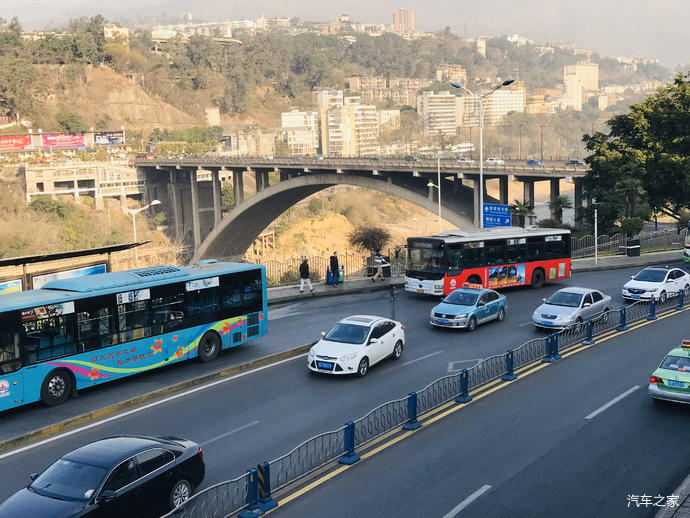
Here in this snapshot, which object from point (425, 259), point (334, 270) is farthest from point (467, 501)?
point (334, 270)

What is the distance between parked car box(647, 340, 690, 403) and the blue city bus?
34.3 ft

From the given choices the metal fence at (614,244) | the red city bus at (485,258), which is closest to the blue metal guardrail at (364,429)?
the red city bus at (485,258)

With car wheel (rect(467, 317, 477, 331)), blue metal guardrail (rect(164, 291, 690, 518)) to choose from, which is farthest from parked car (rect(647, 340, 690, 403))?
car wheel (rect(467, 317, 477, 331))

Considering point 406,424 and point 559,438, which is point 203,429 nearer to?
point 406,424

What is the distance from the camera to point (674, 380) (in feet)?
49.8

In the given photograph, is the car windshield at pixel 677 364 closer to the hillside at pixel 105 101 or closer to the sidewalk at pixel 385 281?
the sidewalk at pixel 385 281

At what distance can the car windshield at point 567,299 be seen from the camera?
23.1 metres

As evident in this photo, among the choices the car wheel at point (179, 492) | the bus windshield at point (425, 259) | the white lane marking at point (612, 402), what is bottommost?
the white lane marking at point (612, 402)

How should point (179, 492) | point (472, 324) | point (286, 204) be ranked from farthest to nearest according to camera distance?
1. point (286, 204)
2. point (472, 324)
3. point (179, 492)

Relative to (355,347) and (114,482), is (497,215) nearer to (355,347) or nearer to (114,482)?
(355,347)

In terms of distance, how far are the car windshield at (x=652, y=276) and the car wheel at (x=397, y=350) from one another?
40.4ft

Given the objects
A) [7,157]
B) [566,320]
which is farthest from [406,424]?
[7,157]

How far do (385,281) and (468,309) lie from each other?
9.91 m

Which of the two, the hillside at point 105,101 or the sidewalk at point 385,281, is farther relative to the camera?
the hillside at point 105,101
